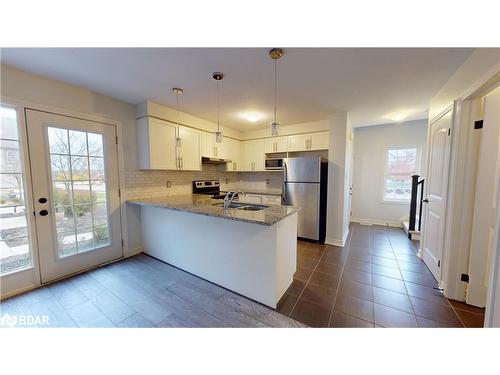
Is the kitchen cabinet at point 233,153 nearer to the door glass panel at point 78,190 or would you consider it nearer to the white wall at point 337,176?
the white wall at point 337,176

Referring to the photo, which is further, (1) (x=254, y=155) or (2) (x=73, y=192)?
(1) (x=254, y=155)

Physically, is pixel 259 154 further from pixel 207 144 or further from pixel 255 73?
pixel 255 73

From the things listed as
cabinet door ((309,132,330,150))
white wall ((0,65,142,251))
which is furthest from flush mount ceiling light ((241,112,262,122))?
white wall ((0,65,142,251))

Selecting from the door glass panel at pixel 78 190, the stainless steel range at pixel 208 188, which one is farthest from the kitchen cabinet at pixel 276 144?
the door glass panel at pixel 78 190

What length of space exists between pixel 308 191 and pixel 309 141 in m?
1.05

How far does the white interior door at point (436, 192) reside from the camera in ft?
6.76

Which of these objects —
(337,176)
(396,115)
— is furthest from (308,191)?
(396,115)

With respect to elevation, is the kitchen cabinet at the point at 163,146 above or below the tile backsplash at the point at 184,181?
above

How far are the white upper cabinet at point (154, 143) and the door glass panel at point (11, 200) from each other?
47.4 inches

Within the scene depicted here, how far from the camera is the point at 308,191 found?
11.4 ft

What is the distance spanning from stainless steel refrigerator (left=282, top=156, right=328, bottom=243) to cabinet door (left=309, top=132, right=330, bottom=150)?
0.89ft
